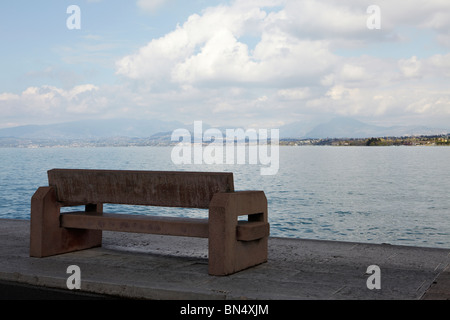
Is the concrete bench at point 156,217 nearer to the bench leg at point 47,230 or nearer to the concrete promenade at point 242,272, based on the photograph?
the bench leg at point 47,230

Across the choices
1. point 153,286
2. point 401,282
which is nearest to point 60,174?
point 153,286

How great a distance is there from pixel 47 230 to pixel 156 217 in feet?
5.16

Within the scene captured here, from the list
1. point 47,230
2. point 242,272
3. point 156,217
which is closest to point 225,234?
point 242,272

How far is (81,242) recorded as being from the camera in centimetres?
818

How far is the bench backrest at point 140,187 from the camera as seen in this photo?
6.70 m

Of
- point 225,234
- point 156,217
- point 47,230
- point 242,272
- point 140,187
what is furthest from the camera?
point 47,230

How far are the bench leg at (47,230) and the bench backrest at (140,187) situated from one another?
0.58 feet

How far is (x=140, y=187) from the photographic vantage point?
23.5 feet

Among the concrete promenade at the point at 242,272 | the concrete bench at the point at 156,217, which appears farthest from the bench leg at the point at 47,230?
the concrete promenade at the point at 242,272

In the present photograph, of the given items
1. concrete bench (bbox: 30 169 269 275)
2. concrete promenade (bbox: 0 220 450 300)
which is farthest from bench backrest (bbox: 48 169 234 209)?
concrete promenade (bbox: 0 220 450 300)

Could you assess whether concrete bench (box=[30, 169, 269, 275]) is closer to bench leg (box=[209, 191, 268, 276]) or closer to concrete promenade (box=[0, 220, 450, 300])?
bench leg (box=[209, 191, 268, 276])

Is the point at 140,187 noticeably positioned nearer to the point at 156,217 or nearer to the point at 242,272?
the point at 156,217
